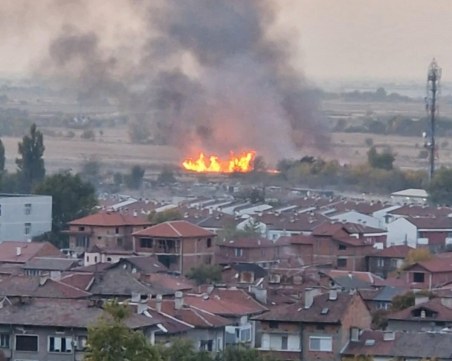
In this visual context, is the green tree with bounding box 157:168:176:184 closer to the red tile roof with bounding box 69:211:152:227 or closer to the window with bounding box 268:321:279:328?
the red tile roof with bounding box 69:211:152:227

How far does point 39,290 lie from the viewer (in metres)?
44.8

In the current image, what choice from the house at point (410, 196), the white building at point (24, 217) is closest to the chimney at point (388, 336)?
the white building at point (24, 217)

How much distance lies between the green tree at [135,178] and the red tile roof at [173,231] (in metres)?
40.2

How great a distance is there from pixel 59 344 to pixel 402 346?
4842mm

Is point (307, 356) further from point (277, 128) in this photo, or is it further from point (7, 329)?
point (277, 128)

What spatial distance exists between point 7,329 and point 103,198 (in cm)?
5050

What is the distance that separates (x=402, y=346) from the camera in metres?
38.2

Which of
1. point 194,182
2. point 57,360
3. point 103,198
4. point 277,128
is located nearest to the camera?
point 57,360

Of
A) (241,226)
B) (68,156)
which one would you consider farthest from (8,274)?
(68,156)

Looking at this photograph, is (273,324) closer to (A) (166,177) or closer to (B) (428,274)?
(B) (428,274)

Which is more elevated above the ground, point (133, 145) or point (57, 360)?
point (133, 145)

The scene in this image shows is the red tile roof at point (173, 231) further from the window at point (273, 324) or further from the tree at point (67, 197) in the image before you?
the window at point (273, 324)

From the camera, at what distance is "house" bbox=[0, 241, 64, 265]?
186 feet

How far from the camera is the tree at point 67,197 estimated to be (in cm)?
7075
